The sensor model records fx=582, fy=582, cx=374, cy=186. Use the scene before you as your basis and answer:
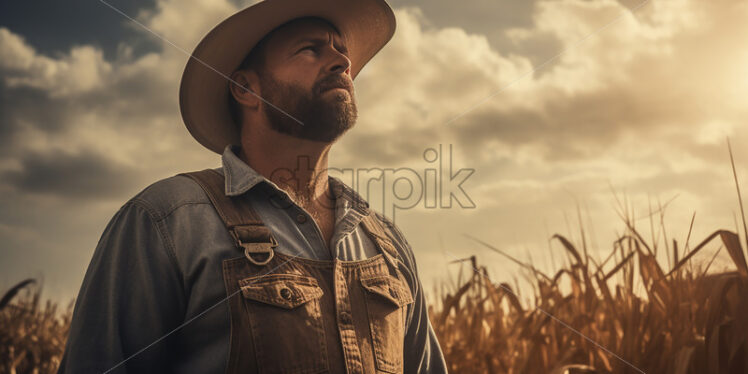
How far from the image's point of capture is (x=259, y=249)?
2430mm

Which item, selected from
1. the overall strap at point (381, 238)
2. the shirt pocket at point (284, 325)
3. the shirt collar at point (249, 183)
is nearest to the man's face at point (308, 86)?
the shirt collar at point (249, 183)

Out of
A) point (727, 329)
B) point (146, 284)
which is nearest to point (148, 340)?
point (146, 284)

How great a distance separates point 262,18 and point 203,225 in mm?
1379

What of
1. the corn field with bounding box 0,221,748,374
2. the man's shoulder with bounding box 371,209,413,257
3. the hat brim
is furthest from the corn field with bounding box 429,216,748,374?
the hat brim

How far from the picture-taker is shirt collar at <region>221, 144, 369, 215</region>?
2.68 meters

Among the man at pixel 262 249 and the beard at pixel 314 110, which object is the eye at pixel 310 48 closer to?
the man at pixel 262 249

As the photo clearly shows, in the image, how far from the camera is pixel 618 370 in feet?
11.6

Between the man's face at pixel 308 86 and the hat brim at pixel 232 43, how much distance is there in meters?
0.14

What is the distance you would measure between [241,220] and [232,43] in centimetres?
Result: 127

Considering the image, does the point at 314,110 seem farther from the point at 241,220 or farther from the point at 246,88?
the point at 241,220

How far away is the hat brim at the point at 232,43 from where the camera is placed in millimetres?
3262

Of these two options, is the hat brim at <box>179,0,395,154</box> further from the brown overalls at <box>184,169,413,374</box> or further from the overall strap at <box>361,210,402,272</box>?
the overall strap at <box>361,210,402,272</box>

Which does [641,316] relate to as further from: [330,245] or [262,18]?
[262,18]

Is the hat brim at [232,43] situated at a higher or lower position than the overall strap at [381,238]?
higher
